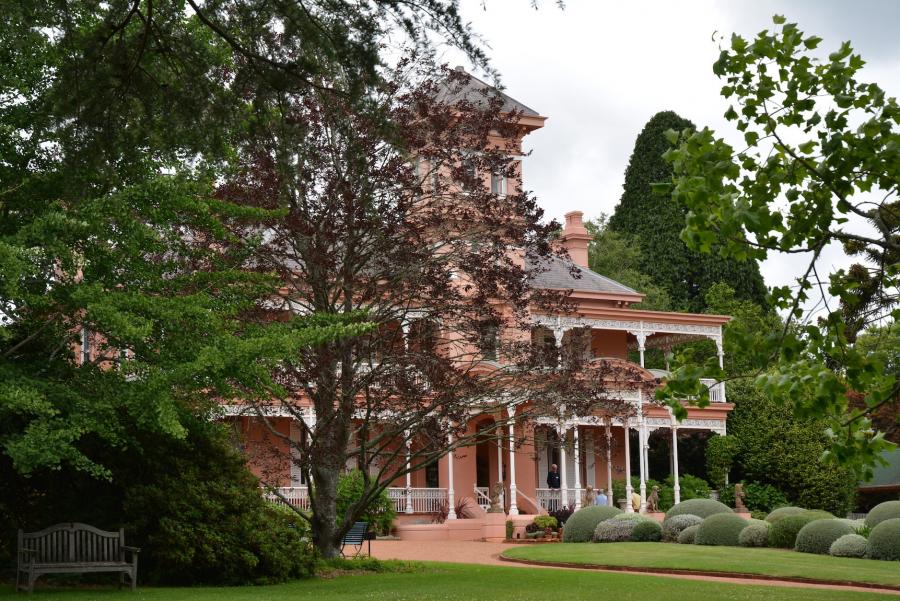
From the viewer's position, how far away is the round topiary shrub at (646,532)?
27797 mm

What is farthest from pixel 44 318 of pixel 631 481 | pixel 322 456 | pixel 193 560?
pixel 631 481

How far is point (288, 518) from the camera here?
2014cm

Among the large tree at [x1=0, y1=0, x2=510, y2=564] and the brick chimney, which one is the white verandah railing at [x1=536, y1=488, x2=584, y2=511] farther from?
the large tree at [x1=0, y1=0, x2=510, y2=564]

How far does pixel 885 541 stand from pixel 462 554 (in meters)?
8.86

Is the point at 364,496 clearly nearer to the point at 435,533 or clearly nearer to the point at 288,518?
the point at 288,518

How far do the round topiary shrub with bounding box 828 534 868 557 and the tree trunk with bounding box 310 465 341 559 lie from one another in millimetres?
10961

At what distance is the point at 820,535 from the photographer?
24828mm

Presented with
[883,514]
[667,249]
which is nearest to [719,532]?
[883,514]

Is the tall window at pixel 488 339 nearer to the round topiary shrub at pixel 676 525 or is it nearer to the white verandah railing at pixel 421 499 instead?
the round topiary shrub at pixel 676 525

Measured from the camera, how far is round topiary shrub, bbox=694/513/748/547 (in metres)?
26.5

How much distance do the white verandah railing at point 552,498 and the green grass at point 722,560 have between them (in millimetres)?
8015

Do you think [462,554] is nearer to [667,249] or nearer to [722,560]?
[722,560]

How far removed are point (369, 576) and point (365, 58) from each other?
35.0 feet

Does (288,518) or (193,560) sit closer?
(193,560)
